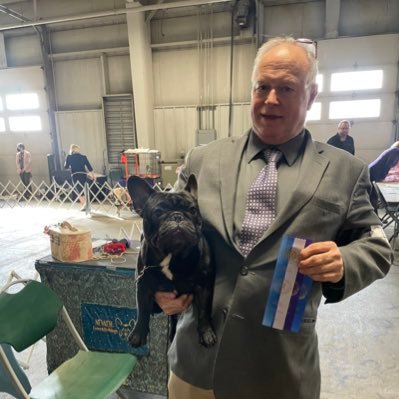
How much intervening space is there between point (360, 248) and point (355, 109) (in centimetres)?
638

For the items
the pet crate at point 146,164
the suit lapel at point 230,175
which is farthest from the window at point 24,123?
the suit lapel at point 230,175

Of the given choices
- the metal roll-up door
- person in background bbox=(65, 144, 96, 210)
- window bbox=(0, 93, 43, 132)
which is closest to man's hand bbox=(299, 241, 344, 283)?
person in background bbox=(65, 144, 96, 210)

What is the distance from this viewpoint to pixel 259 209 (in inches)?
29.0

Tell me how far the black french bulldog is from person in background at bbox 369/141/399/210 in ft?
12.4

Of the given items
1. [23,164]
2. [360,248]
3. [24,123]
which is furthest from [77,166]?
[360,248]

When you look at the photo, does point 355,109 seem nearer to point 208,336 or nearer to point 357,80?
point 357,80

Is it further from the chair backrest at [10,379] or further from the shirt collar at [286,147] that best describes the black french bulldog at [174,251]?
the chair backrest at [10,379]

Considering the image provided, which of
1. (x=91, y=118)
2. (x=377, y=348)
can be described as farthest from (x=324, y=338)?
(x=91, y=118)

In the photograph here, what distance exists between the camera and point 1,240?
4488 mm

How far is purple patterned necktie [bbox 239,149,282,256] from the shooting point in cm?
72

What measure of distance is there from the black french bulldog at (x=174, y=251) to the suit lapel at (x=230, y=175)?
6 cm

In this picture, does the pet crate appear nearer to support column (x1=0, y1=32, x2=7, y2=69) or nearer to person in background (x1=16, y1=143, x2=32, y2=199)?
person in background (x1=16, y1=143, x2=32, y2=199)

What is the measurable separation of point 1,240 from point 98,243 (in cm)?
322

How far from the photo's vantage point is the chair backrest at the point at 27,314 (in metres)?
1.25
